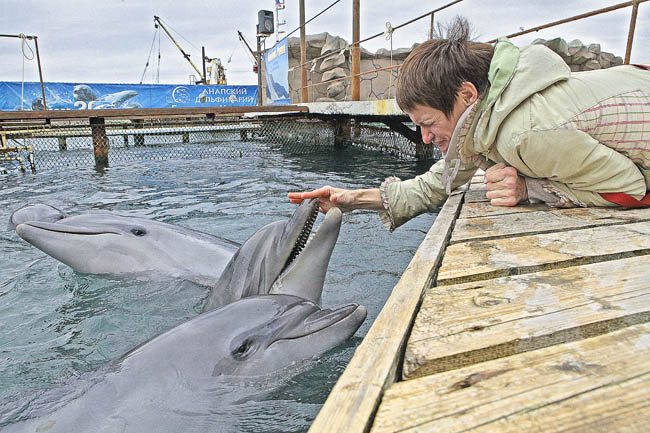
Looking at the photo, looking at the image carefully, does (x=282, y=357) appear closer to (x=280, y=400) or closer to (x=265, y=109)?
(x=280, y=400)

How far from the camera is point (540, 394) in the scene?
1.09 m

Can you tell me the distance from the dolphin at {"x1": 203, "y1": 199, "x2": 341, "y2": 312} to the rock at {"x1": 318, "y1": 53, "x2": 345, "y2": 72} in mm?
23498

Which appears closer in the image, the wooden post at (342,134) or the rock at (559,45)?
the wooden post at (342,134)

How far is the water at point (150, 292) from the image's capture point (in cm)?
213

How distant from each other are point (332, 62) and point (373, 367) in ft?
82.7

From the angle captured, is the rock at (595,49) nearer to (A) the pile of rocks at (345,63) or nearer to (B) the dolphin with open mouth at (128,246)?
(A) the pile of rocks at (345,63)

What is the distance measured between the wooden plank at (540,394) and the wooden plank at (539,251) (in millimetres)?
693

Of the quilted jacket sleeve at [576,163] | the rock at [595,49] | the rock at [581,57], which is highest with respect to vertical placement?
the rock at [595,49]

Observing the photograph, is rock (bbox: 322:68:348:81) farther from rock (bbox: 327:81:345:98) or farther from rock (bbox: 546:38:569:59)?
rock (bbox: 546:38:569:59)

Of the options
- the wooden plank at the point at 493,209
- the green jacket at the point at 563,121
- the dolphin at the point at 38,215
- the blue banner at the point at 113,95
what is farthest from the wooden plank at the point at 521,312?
the blue banner at the point at 113,95

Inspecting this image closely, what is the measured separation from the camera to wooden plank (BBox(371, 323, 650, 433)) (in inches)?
39.2

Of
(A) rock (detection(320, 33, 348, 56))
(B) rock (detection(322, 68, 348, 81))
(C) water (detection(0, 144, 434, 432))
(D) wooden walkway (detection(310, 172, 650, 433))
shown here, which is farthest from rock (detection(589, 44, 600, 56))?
(D) wooden walkway (detection(310, 172, 650, 433))

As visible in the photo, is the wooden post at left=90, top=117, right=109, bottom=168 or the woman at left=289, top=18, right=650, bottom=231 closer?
the woman at left=289, top=18, right=650, bottom=231

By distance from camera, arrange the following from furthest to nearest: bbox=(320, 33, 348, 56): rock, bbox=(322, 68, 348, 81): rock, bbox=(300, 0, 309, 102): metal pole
→ 1. bbox=(320, 33, 348, 56): rock
2. bbox=(322, 68, 348, 81): rock
3. bbox=(300, 0, 309, 102): metal pole
